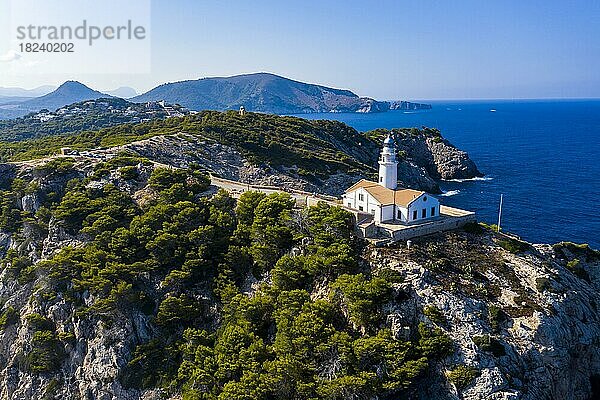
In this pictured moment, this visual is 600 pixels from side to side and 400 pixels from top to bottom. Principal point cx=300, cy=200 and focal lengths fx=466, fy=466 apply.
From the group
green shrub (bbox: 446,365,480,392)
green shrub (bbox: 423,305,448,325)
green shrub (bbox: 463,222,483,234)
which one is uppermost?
green shrub (bbox: 463,222,483,234)

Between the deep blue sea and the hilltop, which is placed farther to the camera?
the hilltop

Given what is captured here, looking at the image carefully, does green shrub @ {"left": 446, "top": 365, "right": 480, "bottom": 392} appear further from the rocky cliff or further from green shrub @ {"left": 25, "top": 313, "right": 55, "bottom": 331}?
green shrub @ {"left": 25, "top": 313, "right": 55, "bottom": 331}

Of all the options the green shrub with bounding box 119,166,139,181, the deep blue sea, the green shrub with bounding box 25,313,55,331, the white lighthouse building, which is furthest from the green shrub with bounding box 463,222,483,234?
the green shrub with bounding box 25,313,55,331

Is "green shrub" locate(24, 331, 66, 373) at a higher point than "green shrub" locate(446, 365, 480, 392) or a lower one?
lower

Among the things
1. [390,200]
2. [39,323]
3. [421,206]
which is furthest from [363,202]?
[39,323]

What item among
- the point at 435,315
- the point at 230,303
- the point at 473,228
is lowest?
the point at 230,303

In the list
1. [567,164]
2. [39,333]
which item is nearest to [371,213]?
[39,333]

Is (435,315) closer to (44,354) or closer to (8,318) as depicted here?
(44,354)
